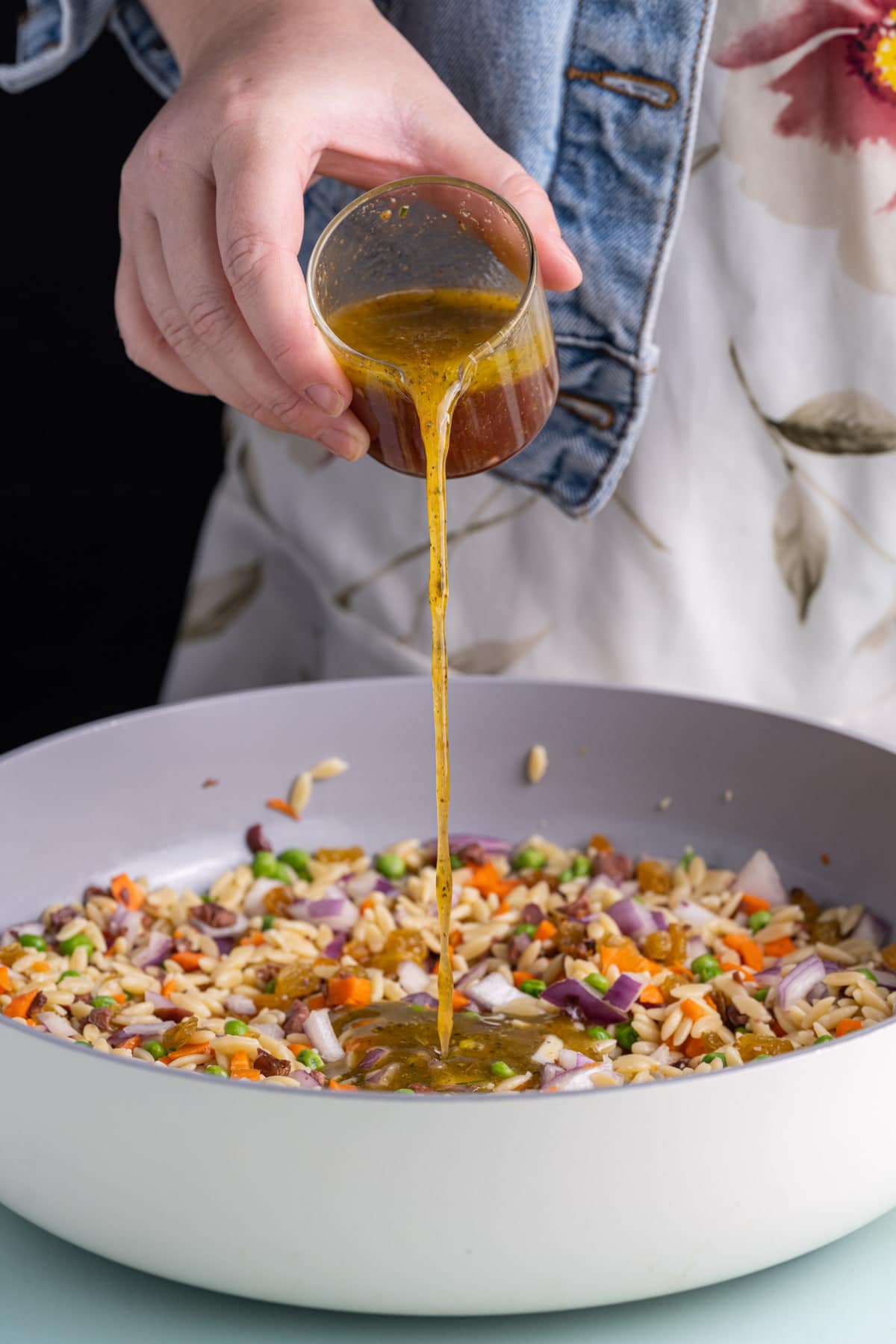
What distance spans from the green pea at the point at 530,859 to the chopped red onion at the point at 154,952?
29 centimetres

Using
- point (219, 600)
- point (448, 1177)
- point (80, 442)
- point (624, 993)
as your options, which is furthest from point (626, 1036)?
point (80, 442)

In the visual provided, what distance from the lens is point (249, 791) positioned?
4.17 ft

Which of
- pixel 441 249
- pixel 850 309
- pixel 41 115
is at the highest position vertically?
pixel 41 115

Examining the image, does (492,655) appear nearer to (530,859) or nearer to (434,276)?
(530,859)

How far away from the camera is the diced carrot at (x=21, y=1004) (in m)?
0.98

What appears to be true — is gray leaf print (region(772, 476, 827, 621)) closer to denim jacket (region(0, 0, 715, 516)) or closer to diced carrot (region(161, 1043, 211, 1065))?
denim jacket (region(0, 0, 715, 516))

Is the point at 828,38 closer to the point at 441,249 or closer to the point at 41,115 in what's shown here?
the point at 441,249

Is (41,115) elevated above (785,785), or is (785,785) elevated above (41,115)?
(41,115)

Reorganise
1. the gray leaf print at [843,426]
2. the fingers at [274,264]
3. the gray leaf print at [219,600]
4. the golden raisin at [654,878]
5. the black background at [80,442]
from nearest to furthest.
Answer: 1. the fingers at [274,264]
2. the golden raisin at [654,878]
3. the gray leaf print at [843,426]
4. the gray leaf print at [219,600]
5. the black background at [80,442]

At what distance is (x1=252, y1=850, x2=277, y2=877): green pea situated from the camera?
121 cm

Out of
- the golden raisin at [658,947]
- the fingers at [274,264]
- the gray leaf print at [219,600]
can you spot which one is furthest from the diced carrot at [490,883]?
the gray leaf print at [219,600]

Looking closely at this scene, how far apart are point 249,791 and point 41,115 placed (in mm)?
1592

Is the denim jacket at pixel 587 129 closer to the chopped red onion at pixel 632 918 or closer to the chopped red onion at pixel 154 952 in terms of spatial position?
the chopped red onion at pixel 632 918

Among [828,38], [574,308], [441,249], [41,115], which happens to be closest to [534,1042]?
[441,249]
